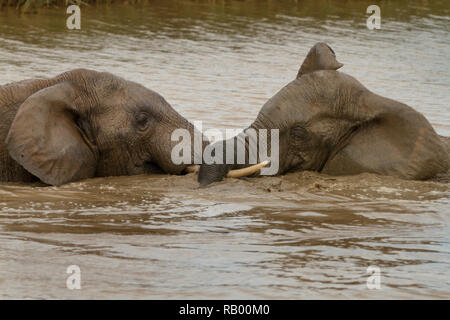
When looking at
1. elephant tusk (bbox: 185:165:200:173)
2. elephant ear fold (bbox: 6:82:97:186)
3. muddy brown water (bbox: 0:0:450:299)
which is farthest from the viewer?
elephant tusk (bbox: 185:165:200:173)

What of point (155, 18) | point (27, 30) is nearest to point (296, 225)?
point (27, 30)

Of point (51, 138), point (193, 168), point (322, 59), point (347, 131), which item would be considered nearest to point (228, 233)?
point (193, 168)

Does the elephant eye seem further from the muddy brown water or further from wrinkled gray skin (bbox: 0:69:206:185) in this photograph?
the muddy brown water

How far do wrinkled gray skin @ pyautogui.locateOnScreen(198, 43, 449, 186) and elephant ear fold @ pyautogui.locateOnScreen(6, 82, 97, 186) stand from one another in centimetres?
157

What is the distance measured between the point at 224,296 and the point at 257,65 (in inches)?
526

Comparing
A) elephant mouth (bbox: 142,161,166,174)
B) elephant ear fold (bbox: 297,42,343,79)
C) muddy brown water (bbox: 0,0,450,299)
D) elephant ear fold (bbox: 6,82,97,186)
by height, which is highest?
elephant ear fold (bbox: 297,42,343,79)

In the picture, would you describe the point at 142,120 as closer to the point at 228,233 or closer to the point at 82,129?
the point at 82,129

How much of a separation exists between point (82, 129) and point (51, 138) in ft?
1.17

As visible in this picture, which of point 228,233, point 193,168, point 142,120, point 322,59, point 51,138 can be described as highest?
point 322,59

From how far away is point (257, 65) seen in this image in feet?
63.1

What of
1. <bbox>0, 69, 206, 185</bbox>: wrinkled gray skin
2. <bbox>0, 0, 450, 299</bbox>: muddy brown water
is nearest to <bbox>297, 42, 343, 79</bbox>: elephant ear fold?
<bbox>0, 0, 450, 299</bbox>: muddy brown water

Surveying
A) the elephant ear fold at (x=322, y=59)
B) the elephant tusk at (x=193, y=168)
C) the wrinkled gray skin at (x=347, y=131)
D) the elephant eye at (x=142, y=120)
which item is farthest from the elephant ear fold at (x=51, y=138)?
the elephant ear fold at (x=322, y=59)

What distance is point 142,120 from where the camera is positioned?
360 inches

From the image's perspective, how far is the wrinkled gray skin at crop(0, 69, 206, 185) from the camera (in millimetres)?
8789
